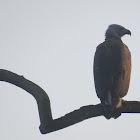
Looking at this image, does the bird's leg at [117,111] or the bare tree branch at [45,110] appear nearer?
the bare tree branch at [45,110]

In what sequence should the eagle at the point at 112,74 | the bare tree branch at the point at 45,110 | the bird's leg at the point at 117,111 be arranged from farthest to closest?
the eagle at the point at 112,74 < the bird's leg at the point at 117,111 < the bare tree branch at the point at 45,110

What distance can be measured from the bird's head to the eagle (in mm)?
1382

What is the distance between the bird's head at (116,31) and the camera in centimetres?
695

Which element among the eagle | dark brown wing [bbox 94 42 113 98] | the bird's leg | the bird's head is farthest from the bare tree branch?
the bird's head

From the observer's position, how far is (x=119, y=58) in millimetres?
5156

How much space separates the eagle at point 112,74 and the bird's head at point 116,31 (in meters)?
1.38

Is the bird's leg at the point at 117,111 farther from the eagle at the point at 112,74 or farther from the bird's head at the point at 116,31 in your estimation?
the bird's head at the point at 116,31

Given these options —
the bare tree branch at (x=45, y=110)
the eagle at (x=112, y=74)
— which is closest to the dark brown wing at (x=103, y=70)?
the eagle at (x=112, y=74)

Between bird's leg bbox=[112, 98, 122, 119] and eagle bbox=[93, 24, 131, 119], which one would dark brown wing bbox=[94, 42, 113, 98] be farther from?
bird's leg bbox=[112, 98, 122, 119]

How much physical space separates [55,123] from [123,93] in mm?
1996

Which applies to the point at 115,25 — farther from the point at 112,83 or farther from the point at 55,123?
the point at 55,123

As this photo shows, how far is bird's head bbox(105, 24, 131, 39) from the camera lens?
22.8 ft

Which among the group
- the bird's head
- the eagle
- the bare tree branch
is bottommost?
the bare tree branch

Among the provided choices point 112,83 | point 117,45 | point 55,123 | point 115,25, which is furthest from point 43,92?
point 115,25
